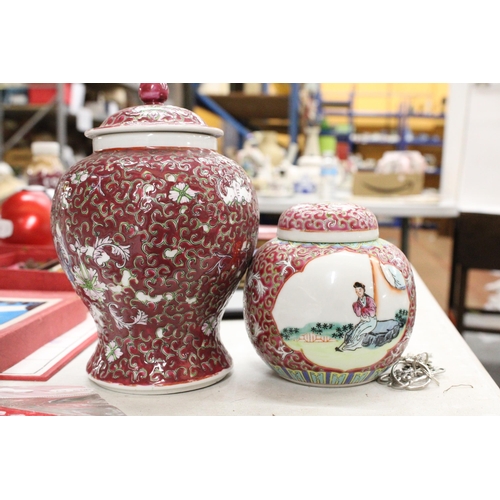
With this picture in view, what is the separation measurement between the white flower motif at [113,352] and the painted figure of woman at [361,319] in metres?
0.27

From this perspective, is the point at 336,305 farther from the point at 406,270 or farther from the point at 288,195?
the point at 288,195

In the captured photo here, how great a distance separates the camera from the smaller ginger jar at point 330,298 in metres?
0.62

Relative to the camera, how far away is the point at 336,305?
616 millimetres

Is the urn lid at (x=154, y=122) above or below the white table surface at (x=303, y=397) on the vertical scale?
above

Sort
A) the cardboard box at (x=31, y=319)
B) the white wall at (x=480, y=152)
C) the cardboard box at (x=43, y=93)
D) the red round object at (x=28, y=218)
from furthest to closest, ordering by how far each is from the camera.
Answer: the cardboard box at (x=43, y=93) → the white wall at (x=480, y=152) → the red round object at (x=28, y=218) → the cardboard box at (x=31, y=319)

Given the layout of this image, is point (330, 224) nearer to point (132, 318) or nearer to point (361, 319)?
point (361, 319)

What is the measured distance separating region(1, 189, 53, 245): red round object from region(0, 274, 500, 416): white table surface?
21.8 inches

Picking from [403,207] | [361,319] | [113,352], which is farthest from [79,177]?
[403,207]

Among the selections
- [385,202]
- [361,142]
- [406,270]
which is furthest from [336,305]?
[361,142]

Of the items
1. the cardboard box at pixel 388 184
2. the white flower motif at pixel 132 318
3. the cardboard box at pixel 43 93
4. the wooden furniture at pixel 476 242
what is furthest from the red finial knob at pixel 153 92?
the cardboard box at pixel 43 93

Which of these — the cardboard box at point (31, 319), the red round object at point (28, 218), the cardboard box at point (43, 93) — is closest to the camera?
the cardboard box at point (31, 319)

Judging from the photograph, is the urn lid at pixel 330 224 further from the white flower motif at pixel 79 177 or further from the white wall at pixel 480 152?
the white wall at pixel 480 152

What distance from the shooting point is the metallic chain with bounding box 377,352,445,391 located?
69cm

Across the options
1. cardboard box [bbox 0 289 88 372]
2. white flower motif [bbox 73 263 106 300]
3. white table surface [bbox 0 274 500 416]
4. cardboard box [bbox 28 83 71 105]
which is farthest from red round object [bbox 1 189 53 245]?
cardboard box [bbox 28 83 71 105]
